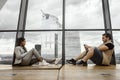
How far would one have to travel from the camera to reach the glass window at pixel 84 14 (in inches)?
201

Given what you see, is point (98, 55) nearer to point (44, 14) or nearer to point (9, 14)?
point (44, 14)

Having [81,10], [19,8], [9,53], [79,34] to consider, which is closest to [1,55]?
[9,53]

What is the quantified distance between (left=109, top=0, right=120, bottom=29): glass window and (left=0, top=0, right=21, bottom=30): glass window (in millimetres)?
2682

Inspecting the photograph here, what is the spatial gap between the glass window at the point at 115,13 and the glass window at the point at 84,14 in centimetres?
30

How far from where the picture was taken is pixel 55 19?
208 inches

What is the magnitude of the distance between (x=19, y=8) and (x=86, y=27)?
2.01 m

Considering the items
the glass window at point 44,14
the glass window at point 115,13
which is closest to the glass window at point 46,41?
the glass window at point 44,14

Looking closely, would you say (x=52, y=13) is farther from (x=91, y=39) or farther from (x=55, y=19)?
(x=91, y=39)

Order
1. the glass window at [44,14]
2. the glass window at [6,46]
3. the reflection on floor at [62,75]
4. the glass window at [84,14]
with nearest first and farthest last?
the reflection on floor at [62,75], the glass window at [6,46], the glass window at [84,14], the glass window at [44,14]

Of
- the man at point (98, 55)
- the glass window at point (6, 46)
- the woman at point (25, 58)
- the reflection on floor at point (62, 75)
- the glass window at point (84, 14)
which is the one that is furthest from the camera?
the glass window at point (84, 14)

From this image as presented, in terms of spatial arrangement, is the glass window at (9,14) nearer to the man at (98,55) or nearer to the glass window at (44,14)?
the glass window at (44,14)

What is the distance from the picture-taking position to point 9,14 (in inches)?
214

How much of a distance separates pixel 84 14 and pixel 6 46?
7.79ft

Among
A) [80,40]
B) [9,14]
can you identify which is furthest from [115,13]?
[9,14]
